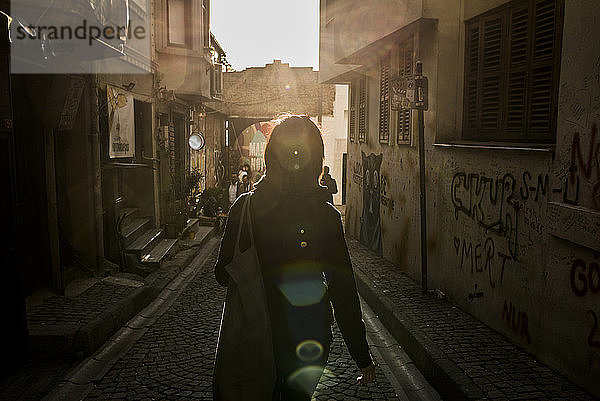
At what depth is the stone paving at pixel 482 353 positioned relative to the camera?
4.35 m

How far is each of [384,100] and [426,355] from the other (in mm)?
6870

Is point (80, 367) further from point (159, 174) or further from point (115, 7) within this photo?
point (159, 174)

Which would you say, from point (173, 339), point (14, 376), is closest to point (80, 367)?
point (14, 376)

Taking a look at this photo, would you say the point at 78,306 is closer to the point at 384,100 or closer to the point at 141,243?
the point at 141,243

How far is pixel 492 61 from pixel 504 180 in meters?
1.71

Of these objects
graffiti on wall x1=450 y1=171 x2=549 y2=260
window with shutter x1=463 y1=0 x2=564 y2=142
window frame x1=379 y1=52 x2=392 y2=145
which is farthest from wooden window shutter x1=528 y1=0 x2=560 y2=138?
window frame x1=379 y1=52 x2=392 y2=145

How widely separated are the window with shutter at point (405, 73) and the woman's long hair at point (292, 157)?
6.55 meters

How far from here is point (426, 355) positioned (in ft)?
17.3

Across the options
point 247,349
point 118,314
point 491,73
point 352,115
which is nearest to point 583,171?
Answer: point 491,73

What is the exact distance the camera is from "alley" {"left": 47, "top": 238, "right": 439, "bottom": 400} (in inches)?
186

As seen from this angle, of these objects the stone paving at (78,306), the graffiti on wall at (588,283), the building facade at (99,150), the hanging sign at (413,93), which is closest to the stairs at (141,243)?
the building facade at (99,150)

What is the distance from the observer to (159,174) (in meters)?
13.6

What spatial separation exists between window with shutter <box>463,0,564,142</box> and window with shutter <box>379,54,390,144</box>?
3398mm

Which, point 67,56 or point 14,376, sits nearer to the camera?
point 14,376
